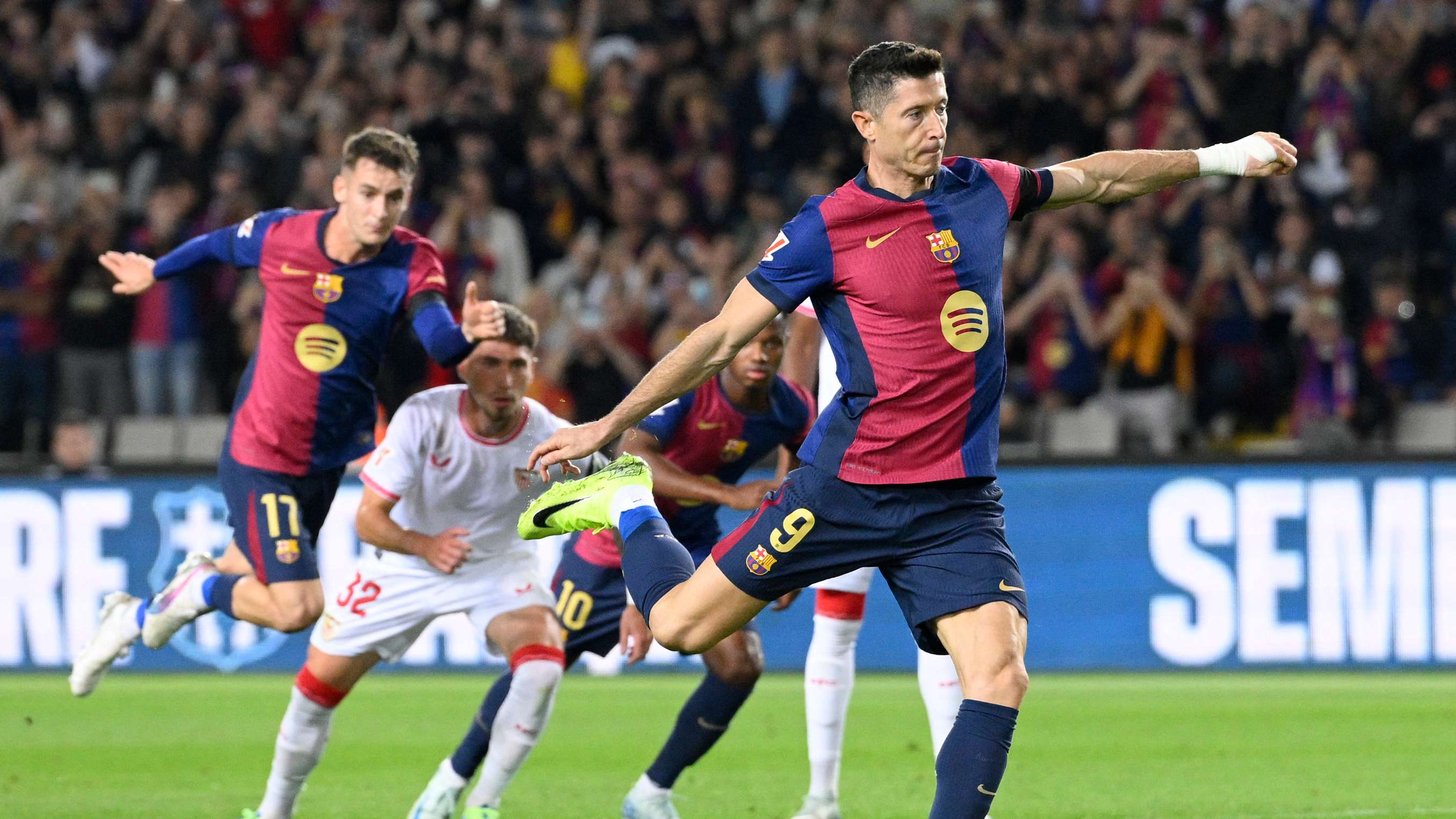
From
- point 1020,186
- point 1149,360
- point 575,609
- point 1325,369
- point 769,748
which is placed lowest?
point 769,748

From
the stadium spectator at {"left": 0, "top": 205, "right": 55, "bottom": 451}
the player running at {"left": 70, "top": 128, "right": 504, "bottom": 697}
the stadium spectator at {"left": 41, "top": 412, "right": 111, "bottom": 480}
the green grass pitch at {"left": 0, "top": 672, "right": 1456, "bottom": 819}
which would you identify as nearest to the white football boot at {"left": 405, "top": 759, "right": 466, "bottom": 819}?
the green grass pitch at {"left": 0, "top": 672, "right": 1456, "bottom": 819}

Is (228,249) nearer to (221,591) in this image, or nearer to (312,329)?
(312,329)

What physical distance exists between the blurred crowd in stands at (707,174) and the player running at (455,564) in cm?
632

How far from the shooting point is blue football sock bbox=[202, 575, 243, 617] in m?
7.83

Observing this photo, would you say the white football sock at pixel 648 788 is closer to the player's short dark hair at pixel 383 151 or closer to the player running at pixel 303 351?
Answer: the player running at pixel 303 351

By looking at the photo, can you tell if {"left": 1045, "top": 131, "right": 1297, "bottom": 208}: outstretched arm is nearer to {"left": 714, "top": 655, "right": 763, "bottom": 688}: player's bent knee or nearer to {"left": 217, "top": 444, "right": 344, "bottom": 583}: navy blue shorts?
{"left": 714, "top": 655, "right": 763, "bottom": 688}: player's bent knee

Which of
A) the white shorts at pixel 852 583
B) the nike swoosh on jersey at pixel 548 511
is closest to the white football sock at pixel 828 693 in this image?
the white shorts at pixel 852 583

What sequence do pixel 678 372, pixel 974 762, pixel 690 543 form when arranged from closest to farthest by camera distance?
pixel 974 762 < pixel 678 372 < pixel 690 543

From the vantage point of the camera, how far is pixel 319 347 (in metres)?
7.71

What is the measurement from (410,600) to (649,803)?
1.27 m

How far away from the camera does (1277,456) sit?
12.5m

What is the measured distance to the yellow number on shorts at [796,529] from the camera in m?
5.43

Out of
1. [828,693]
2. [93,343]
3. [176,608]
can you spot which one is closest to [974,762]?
[828,693]

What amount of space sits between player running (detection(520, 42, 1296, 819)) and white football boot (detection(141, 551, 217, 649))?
3.23 meters
